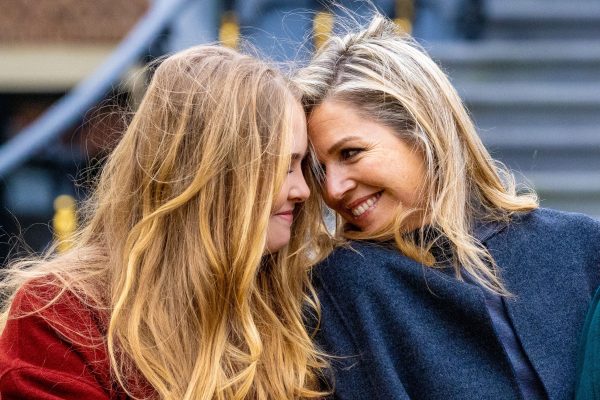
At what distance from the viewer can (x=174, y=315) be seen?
2.83 meters

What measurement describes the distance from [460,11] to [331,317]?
Answer: 379 cm

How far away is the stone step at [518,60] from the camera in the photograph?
6.14 m

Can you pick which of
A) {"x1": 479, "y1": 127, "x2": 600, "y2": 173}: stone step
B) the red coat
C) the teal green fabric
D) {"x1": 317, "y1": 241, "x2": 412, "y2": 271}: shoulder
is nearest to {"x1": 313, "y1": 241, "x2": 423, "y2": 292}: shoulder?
{"x1": 317, "y1": 241, "x2": 412, "y2": 271}: shoulder

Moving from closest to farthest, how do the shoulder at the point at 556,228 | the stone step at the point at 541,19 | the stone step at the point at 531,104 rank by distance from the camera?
the shoulder at the point at 556,228 → the stone step at the point at 531,104 → the stone step at the point at 541,19

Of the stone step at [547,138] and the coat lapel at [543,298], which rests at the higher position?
the coat lapel at [543,298]

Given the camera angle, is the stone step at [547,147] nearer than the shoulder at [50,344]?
No

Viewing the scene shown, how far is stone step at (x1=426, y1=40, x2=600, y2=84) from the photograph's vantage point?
6145 mm

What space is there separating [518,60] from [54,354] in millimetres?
A: 4188

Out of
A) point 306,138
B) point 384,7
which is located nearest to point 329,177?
point 306,138

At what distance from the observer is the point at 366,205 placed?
316 centimetres

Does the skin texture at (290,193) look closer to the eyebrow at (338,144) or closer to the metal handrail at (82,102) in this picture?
the eyebrow at (338,144)

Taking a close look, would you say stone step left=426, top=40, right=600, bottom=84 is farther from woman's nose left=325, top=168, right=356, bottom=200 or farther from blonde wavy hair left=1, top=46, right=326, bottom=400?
blonde wavy hair left=1, top=46, right=326, bottom=400

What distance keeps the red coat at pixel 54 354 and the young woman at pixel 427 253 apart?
0.66m

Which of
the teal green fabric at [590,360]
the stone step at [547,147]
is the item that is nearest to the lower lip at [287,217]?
the teal green fabric at [590,360]
